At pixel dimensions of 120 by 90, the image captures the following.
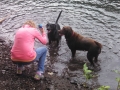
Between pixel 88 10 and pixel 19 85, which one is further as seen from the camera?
pixel 88 10

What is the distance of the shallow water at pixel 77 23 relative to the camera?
779 cm

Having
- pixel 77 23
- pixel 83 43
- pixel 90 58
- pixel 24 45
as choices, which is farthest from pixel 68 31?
pixel 77 23

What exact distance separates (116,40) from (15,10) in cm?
620

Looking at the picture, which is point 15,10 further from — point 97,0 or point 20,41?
point 20,41

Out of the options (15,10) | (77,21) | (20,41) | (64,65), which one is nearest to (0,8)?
(15,10)

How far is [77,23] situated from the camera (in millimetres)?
11102

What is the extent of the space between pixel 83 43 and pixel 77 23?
370 centimetres

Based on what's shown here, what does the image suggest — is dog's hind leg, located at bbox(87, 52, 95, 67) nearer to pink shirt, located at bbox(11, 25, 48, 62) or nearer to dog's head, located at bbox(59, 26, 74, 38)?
dog's head, located at bbox(59, 26, 74, 38)

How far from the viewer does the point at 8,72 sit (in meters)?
6.64

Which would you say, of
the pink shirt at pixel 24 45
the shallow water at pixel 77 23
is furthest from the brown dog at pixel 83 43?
the pink shirt at pixel 24 45

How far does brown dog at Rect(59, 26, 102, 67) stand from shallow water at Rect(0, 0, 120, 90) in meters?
0.60

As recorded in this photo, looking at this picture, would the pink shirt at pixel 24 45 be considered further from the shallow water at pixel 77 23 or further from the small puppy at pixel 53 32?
the small puppy at pixel 53 32

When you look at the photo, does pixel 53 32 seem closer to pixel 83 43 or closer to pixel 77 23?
pixel 83 43

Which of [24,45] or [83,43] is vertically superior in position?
[24,45]
